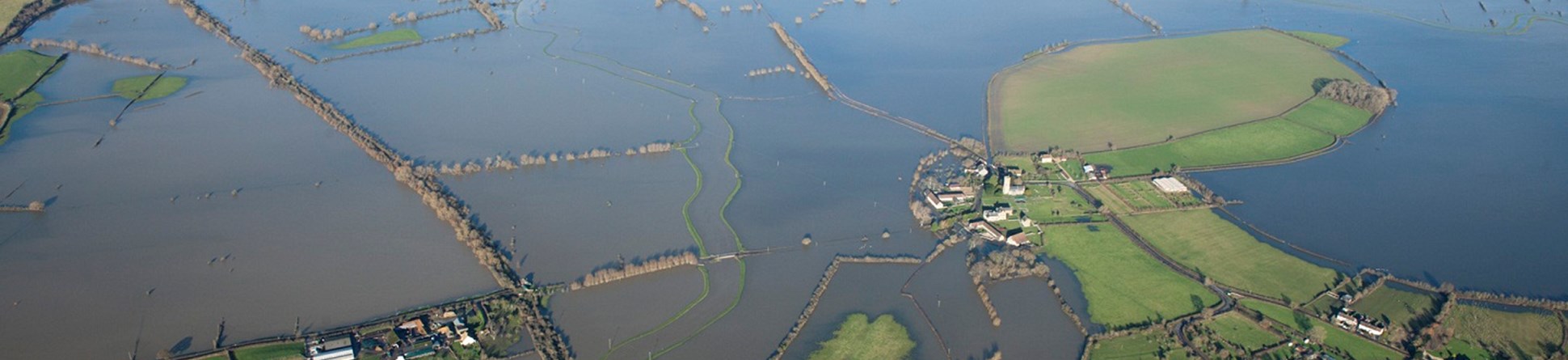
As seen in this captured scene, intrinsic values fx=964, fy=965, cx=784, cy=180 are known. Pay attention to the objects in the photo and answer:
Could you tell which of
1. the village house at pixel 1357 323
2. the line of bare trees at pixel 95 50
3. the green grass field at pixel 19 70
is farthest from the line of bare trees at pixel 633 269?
the line of bare trees at pixel 95 50

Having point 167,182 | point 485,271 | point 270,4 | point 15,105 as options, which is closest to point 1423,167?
point 485,271

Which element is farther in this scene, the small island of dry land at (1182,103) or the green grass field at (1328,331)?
the small island of dry land at (1182,103)

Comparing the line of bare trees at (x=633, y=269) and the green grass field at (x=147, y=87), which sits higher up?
the green grass field at (x=147, y=87)

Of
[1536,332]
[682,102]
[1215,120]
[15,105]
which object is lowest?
[1536,332]

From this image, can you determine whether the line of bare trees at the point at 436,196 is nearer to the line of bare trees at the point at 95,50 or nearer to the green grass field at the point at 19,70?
the line of bare trees at the point at 95,50

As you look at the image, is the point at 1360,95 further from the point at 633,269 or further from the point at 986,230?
the point at 633,269

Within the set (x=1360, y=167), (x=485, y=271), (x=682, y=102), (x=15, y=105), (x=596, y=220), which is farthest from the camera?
(x=682, y=102)

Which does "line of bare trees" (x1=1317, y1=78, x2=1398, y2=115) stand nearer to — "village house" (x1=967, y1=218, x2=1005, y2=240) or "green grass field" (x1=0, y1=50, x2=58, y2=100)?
"village house" (x1=967, y1=218, x2=1005, y2=240)

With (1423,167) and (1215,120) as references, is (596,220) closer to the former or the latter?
(1215,120)
